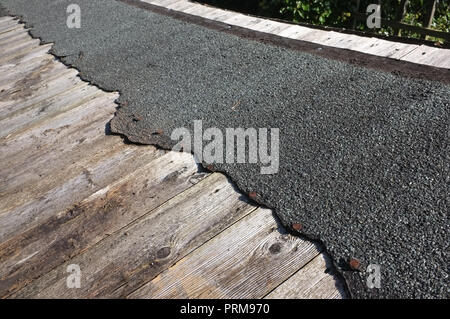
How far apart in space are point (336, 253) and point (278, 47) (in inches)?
93.4

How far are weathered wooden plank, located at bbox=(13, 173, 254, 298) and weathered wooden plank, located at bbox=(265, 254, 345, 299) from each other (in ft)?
1.43

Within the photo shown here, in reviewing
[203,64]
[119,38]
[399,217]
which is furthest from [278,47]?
[399,217]

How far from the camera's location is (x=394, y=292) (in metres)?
1.55

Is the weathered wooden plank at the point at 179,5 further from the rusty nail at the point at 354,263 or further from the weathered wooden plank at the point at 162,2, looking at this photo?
the rusty nail at the point at 354,263

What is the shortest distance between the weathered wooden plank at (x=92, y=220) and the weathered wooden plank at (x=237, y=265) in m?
0.31

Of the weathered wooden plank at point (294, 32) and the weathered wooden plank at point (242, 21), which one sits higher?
the weathered wooden plank at point (294, 32)

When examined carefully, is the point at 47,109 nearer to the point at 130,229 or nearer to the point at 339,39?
the point at 130,229

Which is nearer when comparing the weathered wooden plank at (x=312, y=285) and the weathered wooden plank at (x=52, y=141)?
the weathered wooden plank at (x=312, y=285)

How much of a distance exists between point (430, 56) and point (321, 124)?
120 cm

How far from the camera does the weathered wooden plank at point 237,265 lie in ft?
5.51

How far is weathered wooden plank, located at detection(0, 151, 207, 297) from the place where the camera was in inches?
74.8
